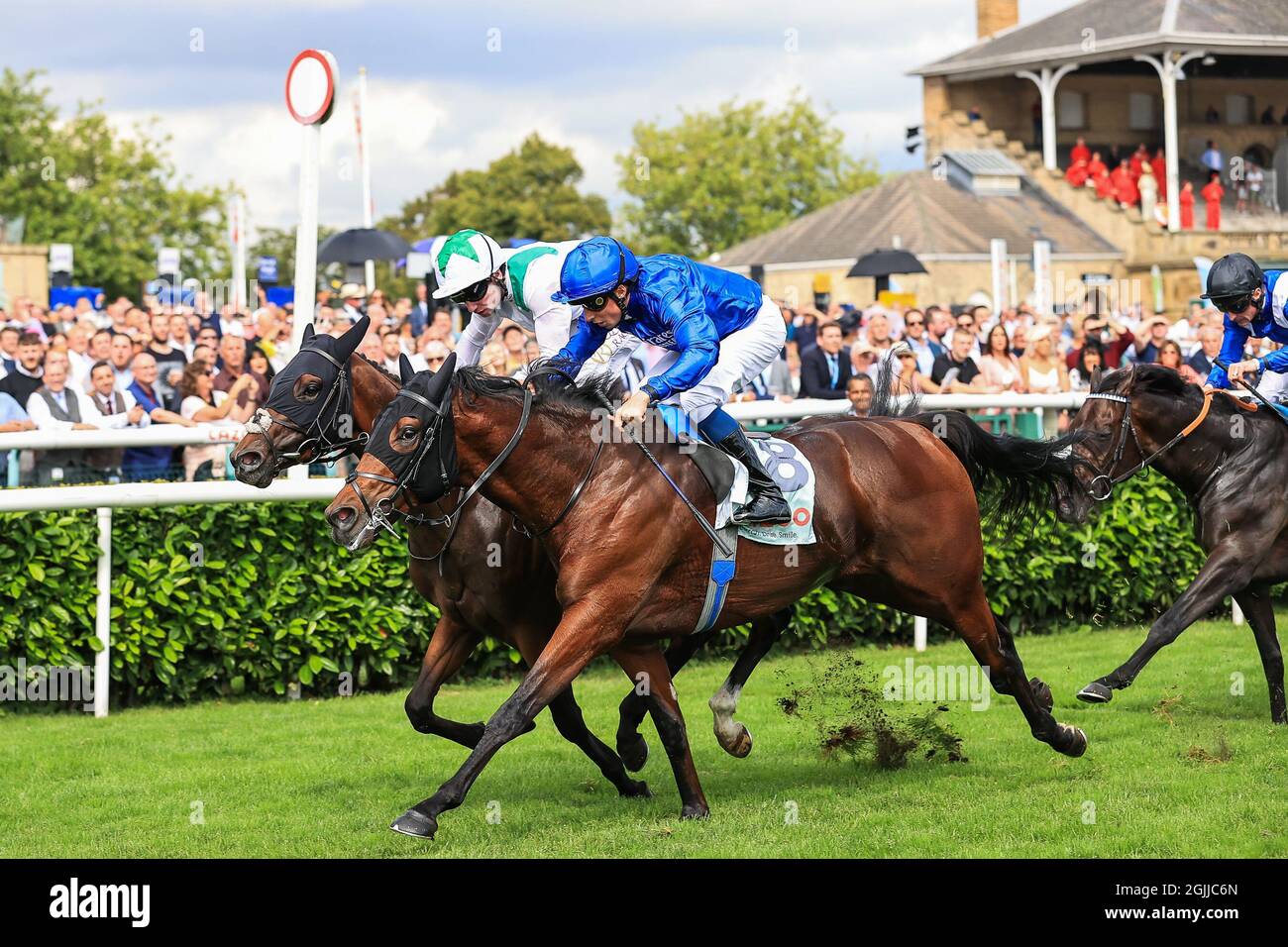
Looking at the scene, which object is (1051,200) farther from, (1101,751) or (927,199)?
(1101,751)

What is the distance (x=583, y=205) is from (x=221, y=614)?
4522 cm

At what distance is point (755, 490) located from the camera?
219 inches

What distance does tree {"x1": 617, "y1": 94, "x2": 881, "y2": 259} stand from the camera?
4866cm

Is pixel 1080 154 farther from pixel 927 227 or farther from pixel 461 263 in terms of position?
pixel 461 263

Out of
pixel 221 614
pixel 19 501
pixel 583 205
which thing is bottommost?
pixel 221 614

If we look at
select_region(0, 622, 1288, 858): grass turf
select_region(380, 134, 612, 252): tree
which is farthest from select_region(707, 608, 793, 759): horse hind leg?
select_region(380, 134, 612, 252): tree

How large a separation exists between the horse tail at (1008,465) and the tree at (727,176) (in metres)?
42.0

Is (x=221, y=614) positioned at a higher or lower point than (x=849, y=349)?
→ lower

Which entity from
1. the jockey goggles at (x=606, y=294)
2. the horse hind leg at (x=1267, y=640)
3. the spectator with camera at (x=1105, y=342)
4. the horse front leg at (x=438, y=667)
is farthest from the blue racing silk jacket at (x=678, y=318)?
the spectator with camera at (x=1105, y=342)

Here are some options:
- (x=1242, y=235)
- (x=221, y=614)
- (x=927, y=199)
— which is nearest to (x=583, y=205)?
(x=927, y=199)

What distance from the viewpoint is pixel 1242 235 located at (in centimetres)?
3559

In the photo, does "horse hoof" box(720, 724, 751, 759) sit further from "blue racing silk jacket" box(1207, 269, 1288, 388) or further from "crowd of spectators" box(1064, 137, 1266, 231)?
"crowd of spectators" box(1064, 137, 1266, 231)

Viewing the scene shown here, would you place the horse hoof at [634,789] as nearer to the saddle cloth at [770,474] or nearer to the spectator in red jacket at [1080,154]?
the saddle cloth at [770,474]

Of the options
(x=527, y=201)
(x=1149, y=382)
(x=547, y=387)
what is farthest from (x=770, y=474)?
(x=527, y=201)
